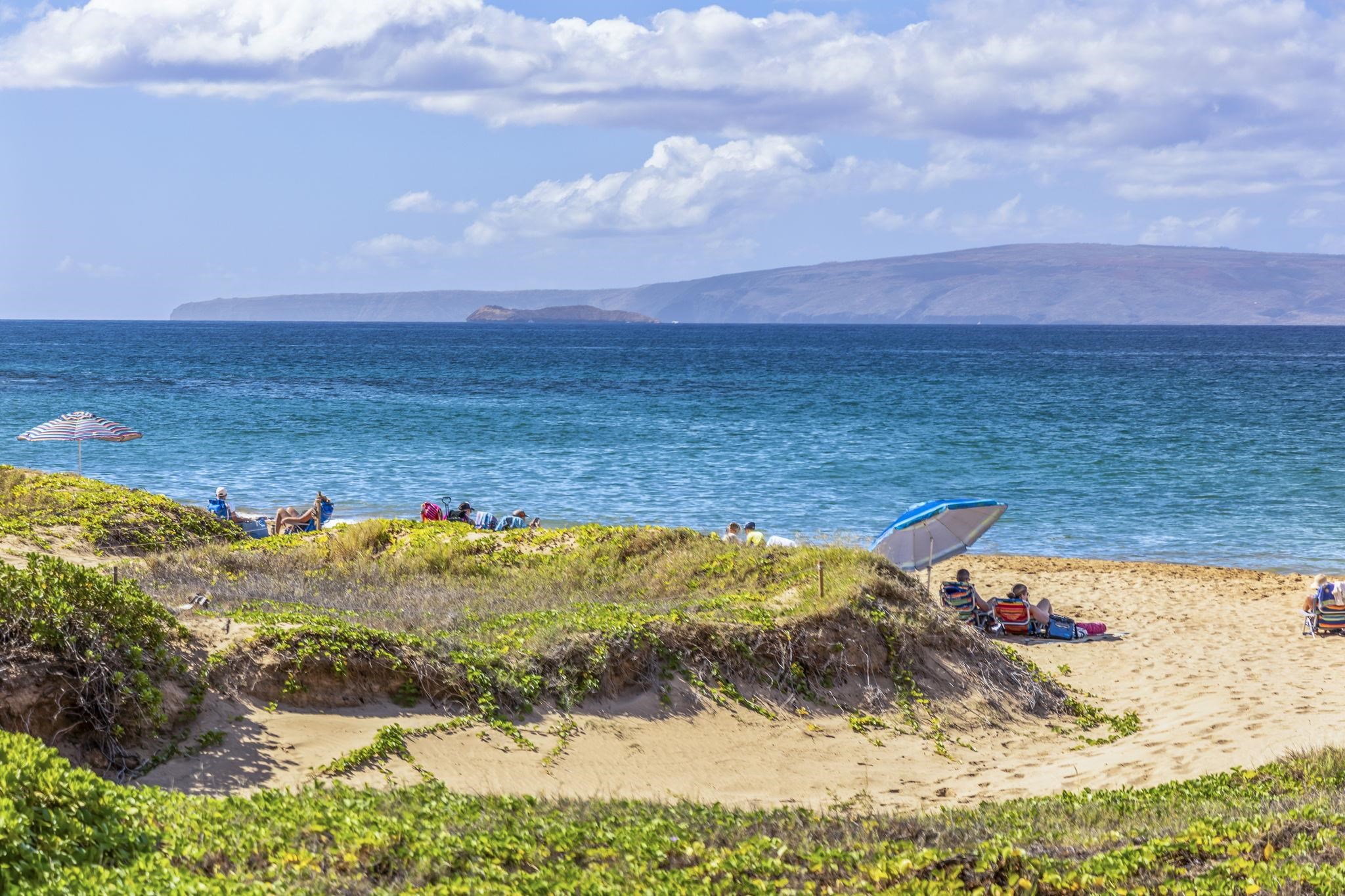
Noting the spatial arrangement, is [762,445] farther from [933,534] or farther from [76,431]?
[933,534]

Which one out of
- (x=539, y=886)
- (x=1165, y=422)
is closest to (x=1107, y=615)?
(x=539, y=886)

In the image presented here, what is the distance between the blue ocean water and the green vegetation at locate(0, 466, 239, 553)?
7720 millimetres

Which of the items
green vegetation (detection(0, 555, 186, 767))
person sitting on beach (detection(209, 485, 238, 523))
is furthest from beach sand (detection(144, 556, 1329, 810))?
person sitting on beach (detection(209, 485, 238, 523))

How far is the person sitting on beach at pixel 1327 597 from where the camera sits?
54.4 ft

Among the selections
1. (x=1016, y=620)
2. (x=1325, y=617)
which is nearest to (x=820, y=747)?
(x=1016, y=620)

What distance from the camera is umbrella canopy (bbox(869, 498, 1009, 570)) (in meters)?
17.0

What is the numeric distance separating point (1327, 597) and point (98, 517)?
17.5 meters

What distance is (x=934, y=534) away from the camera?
17.2 metres

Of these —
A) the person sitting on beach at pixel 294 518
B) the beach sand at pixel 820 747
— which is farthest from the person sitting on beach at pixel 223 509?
the beach sand at pixel 820 747

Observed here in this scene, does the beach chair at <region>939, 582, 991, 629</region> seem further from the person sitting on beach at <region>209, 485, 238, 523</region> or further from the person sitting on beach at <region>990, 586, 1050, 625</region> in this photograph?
the person sitting on beach at <region>209, 485, 238, 523</region>

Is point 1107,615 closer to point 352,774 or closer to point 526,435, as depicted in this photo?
point 352,774

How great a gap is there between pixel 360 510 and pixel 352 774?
1993 cm

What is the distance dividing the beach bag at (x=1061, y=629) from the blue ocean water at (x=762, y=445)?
308cm

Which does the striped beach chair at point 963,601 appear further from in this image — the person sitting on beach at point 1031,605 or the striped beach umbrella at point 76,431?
the striped beach umbrella at point 76,431
